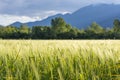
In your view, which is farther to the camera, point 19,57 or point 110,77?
point 19,57

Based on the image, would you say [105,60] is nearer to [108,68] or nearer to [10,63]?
[108,68]

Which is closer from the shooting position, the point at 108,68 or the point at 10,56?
the point at 108,68

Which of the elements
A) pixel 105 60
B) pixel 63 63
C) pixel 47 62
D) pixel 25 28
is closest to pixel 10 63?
pixel 47 62

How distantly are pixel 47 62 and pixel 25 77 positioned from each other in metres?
0.71

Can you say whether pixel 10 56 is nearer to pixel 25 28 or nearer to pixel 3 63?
pixel 3 63

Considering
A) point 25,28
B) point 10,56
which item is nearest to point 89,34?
point 25,28

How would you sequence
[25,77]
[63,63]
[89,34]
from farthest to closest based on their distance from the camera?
1. [89,34]
2. [63,63]
3. [25,77]

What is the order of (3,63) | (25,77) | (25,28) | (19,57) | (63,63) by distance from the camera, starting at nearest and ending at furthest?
1. (25,77)
2. (63,63)
3. (3,63)
4. (19,57)
5. (25,28)

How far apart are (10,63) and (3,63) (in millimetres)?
180

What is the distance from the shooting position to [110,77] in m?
3.43

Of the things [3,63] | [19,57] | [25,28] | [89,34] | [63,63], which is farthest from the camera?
[25,28]

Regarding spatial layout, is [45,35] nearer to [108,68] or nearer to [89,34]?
[89,34]

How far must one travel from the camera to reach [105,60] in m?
4.08

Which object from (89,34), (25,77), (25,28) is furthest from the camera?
(25,28)
